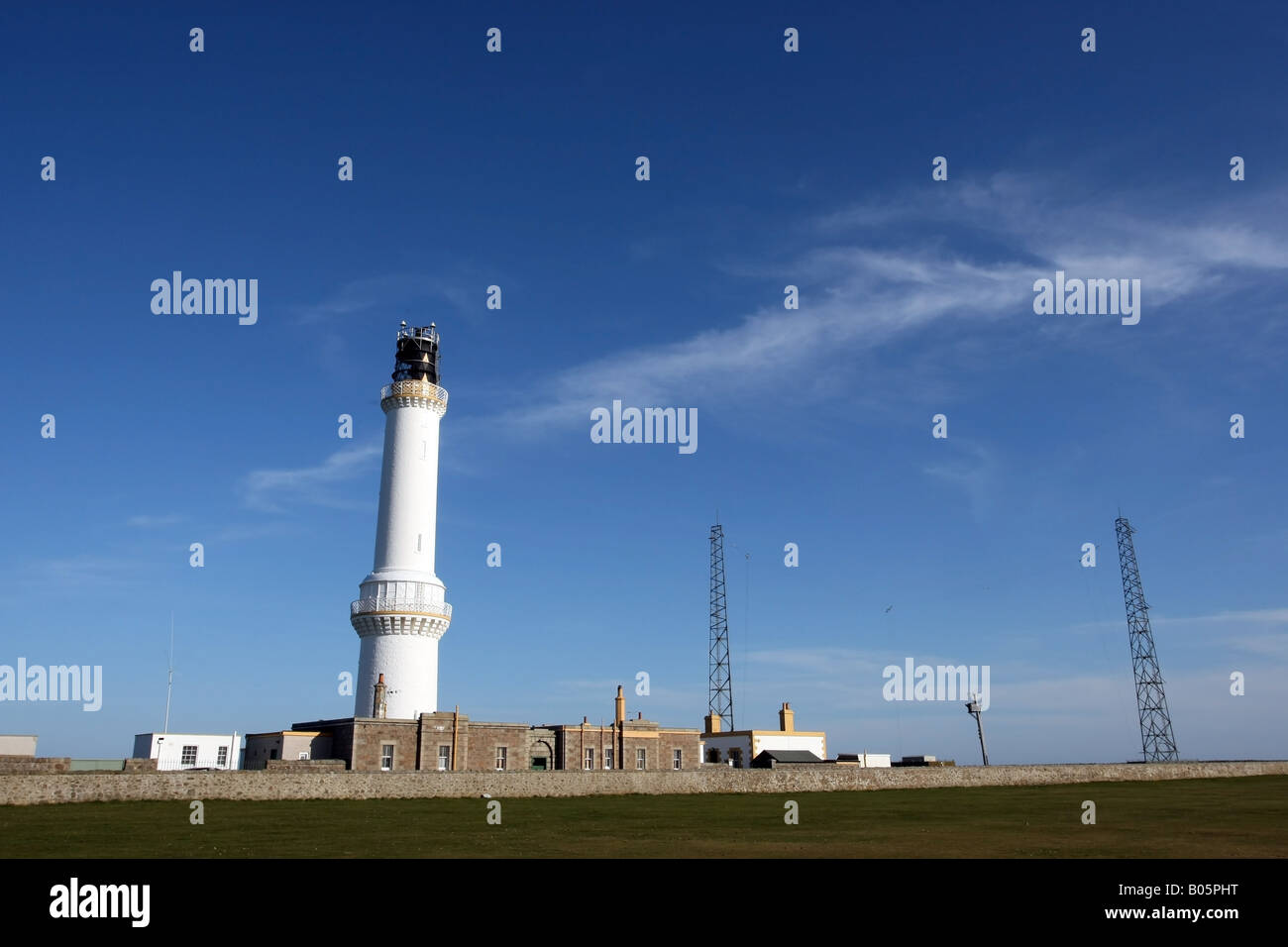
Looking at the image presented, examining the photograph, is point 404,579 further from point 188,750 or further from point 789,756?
point 789,756

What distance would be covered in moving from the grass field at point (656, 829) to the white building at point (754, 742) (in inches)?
1112

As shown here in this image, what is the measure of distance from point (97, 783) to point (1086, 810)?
112 ft

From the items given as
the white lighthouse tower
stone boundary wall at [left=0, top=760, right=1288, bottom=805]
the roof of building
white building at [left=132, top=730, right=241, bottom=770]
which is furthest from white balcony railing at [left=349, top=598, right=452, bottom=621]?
the roof of building

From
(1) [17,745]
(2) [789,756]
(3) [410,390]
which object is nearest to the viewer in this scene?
(1) [17,745]

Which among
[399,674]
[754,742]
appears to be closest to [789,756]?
[754,742]

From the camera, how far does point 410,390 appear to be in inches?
2272

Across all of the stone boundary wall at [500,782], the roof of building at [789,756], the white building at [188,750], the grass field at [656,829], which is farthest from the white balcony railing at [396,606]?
the roof of building at [789,756]

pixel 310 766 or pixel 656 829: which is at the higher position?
pixel 310 766

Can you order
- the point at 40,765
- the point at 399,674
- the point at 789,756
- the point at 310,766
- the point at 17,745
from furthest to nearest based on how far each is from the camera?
the point at 789,756, the point at 399,674, the point at 17,745, the point at 310,766, the point at 40,765

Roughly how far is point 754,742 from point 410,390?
115ft

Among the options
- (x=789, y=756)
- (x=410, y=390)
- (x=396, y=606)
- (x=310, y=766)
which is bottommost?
(x=789, y=756)
